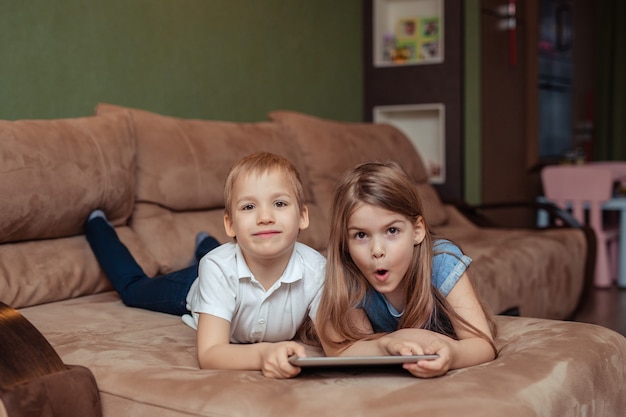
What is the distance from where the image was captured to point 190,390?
4.41ft

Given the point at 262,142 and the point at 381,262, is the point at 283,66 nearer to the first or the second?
the point at 262,142

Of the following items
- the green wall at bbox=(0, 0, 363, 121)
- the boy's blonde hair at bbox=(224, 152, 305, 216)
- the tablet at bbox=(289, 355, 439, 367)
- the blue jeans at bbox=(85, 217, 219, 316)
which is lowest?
the blue jeans at bbox=(85, 217, 219, 316)

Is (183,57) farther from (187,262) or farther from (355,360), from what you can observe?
(355,360)

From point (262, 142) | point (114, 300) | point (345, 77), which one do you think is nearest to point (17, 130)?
point (114, 300)

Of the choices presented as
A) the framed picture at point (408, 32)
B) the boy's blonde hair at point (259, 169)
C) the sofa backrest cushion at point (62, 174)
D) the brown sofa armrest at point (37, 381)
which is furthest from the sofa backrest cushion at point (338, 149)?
the brown sofa armrest at point (37, 381)

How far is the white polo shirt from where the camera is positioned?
1.55 meters

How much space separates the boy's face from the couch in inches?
9.8

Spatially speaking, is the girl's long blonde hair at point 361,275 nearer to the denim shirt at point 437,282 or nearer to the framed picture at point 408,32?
the denim shirt at point 437,282

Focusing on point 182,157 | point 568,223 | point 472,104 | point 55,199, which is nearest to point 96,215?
point 55,199

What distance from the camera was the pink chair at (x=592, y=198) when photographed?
15.2 ft

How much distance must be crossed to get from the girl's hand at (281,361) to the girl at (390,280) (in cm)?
15

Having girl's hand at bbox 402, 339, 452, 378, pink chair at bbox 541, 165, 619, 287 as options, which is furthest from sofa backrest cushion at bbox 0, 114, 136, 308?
pink chair at bbox 541, 165, 619, 287

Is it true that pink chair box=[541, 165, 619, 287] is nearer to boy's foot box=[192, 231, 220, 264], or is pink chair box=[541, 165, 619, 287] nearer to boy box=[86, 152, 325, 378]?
boy's foot box=[192, 231, 220, 264]

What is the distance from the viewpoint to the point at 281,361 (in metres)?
1.37
